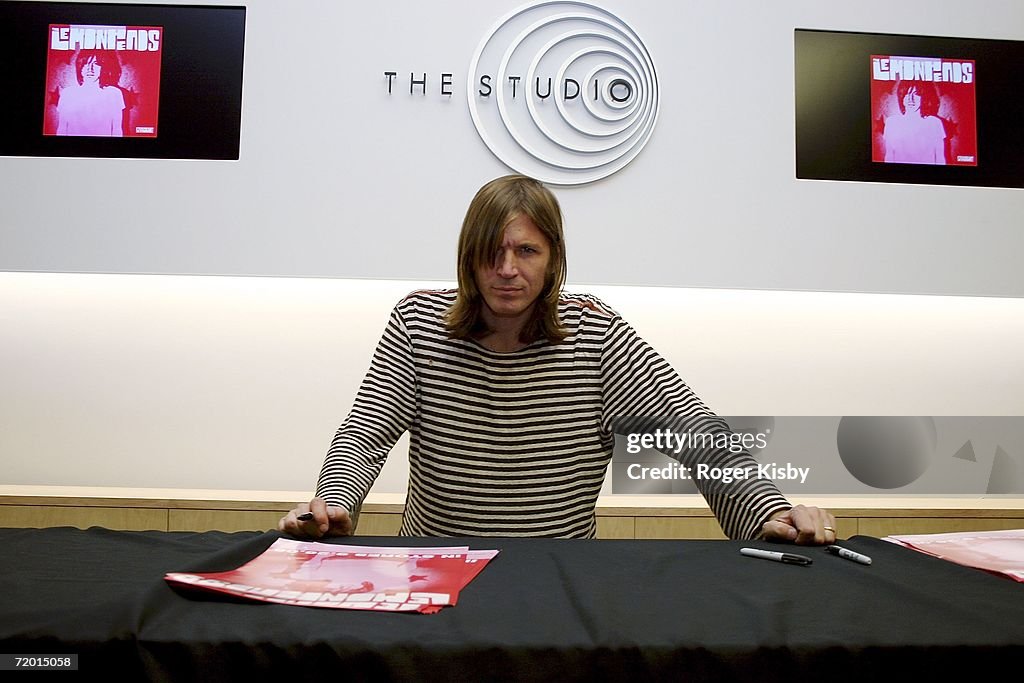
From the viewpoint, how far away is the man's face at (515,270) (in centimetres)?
130

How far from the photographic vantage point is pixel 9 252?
228 centimetres

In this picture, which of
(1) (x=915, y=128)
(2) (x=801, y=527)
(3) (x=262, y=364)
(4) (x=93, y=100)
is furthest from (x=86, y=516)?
(1) (x=915, y=128)

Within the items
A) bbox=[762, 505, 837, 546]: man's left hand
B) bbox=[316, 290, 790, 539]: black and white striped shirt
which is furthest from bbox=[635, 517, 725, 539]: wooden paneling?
bbox=[762, 505, 837, 546]: man's left hand

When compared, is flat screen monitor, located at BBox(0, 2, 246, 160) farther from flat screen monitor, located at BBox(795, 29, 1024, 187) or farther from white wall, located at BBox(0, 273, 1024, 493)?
flat screen monitor, located at BBox(795, 29, 1024, 187)

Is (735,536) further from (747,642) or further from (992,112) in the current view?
(992,112)

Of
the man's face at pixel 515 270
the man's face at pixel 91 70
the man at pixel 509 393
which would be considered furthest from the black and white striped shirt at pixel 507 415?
the man's face at pixel 91 70

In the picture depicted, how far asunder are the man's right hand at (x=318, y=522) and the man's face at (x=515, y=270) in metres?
0.44

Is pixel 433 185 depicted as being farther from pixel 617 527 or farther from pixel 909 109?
pixel 909 109

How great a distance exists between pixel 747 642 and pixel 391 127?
1939 millimetres

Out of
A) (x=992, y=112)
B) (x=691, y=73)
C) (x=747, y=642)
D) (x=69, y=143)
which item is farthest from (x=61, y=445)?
(x=992, y=112)

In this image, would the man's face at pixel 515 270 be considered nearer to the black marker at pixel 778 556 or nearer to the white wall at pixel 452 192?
the black marker at pixel 778 556

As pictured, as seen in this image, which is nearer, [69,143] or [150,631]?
[150,631]

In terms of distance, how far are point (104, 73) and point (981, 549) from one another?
2.47 metres

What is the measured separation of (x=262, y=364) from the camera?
2.66 m
